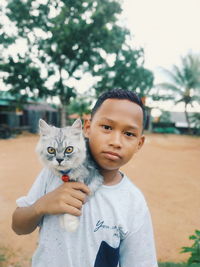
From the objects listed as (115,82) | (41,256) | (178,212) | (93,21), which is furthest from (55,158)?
(115,82)

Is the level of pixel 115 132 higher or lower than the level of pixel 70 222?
higher

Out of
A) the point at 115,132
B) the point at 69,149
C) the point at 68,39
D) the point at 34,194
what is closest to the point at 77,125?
the point at 69,149

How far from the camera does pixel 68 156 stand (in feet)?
5.76

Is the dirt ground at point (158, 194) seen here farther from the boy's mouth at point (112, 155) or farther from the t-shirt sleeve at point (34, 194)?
the boy's mouth at point (112, 155)

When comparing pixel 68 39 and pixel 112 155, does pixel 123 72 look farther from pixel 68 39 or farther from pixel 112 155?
pixel 112 155

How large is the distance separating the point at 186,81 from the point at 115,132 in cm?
3068

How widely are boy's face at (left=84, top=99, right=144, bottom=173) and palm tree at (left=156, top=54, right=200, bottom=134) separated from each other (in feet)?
95.9

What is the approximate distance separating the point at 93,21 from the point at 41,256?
71.2ft

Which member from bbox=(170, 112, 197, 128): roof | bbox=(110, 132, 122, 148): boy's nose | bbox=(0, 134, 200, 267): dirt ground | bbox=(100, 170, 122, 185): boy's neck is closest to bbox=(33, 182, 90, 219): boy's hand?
bbox=(100, 170, 122, 185): boy's neck

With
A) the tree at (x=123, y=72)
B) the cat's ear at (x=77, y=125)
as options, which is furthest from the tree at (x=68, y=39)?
the cat's ear at (x=77, y=125)

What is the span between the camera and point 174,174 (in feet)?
33.7

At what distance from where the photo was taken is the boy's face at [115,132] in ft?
4.90

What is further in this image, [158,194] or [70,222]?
[158,194]

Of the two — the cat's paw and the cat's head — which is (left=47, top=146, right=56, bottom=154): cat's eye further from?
the cat's paw
